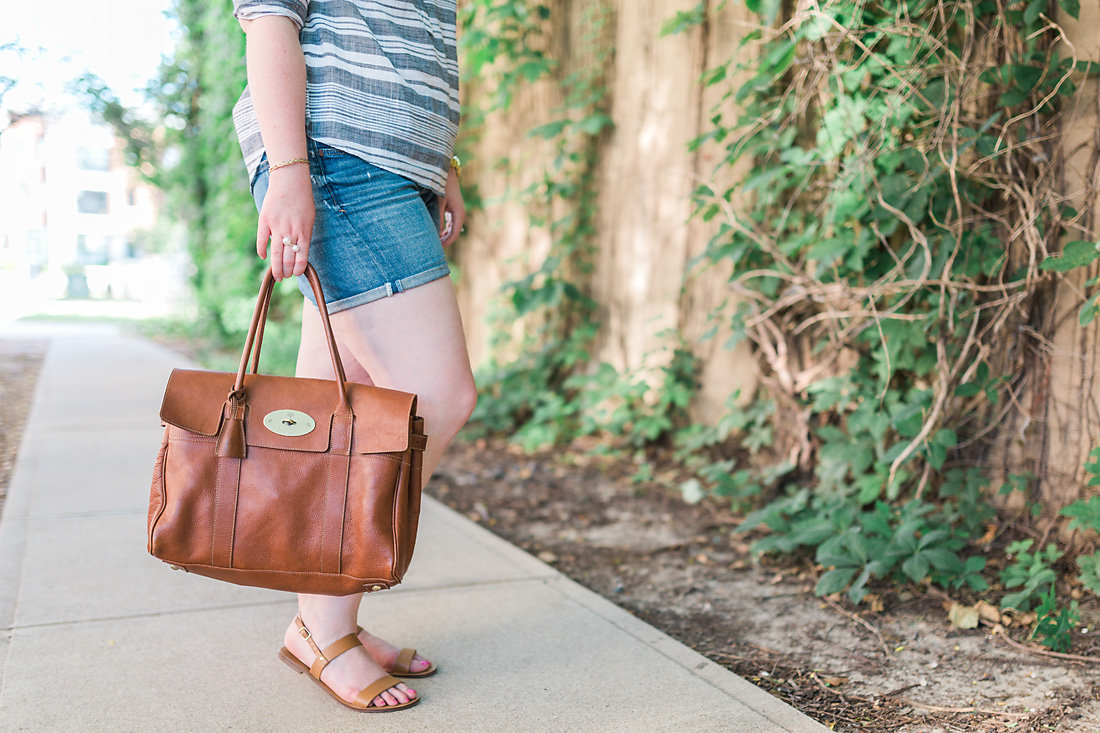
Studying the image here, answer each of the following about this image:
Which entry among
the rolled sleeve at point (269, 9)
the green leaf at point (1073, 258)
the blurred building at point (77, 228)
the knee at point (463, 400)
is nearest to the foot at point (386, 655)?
the knee at point (463, 400)

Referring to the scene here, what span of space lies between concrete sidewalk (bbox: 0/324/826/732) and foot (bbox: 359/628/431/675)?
32 mm

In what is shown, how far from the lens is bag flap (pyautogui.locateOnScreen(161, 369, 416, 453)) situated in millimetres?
1351

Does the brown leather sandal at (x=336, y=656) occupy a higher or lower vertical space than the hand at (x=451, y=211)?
lower

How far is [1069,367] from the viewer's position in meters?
2.25

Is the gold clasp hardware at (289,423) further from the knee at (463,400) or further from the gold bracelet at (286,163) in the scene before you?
the gold bracelet at (286,163)

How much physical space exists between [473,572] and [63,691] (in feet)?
3.33

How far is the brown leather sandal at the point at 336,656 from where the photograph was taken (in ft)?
4.94

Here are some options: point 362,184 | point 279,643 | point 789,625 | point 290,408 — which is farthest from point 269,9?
point 789,625

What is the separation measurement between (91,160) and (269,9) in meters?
41.9

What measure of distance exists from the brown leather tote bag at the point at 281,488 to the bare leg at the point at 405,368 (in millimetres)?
123

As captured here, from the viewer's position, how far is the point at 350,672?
1539 mm

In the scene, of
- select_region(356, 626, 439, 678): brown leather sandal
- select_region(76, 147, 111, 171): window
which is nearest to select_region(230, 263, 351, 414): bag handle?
select_region(356, 626, 439, 678): brown leather sandal

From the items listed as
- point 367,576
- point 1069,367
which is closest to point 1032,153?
point 1069,367

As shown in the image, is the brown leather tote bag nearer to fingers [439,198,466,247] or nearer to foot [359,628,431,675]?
foot [359,628,431,675]
